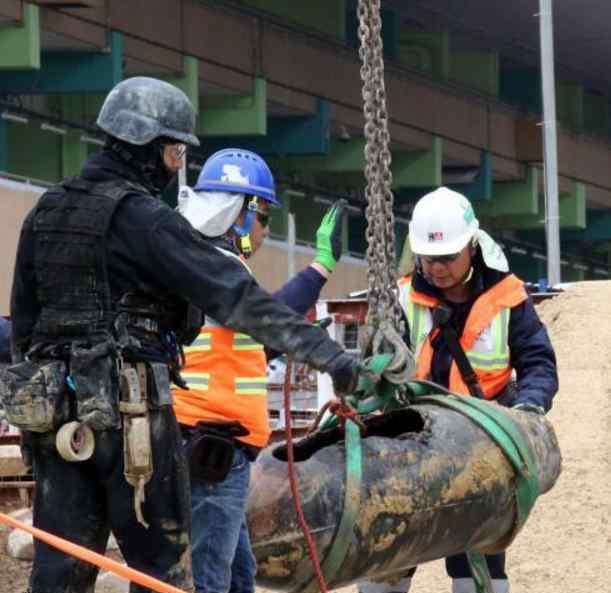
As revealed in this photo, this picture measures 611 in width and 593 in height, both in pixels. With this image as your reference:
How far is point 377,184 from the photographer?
7109 millimetres

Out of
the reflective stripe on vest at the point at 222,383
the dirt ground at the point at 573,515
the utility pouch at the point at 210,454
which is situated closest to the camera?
the utility pouch at the point at 210,454

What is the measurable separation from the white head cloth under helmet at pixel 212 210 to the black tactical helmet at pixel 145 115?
67 cm

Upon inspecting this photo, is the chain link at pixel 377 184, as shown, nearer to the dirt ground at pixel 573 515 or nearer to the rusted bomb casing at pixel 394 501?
the rusted bomb casing at pixel 394 501

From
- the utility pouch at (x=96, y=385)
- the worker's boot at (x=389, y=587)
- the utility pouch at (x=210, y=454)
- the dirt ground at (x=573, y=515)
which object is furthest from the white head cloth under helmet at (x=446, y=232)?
the dirt ground at (x=573, y=515)

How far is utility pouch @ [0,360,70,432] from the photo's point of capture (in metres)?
5.88

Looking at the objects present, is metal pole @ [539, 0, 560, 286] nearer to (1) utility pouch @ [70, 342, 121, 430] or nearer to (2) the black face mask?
(2) the black face mask

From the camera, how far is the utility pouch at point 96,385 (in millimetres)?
5824

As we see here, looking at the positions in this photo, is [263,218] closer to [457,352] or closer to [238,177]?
[238,177]

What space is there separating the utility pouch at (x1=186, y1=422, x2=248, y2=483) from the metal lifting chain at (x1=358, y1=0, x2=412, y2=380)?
30.1 inches

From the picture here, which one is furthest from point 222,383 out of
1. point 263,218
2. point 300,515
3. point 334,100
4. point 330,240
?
point 334,100

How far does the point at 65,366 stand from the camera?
19.5 feet

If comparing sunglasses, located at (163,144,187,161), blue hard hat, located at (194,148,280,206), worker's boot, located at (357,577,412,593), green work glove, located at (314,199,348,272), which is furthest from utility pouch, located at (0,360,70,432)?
worker's boot, located at (357,577,412,593)

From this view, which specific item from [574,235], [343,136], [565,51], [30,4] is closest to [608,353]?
[30,4]

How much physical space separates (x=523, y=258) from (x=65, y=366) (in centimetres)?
4122
